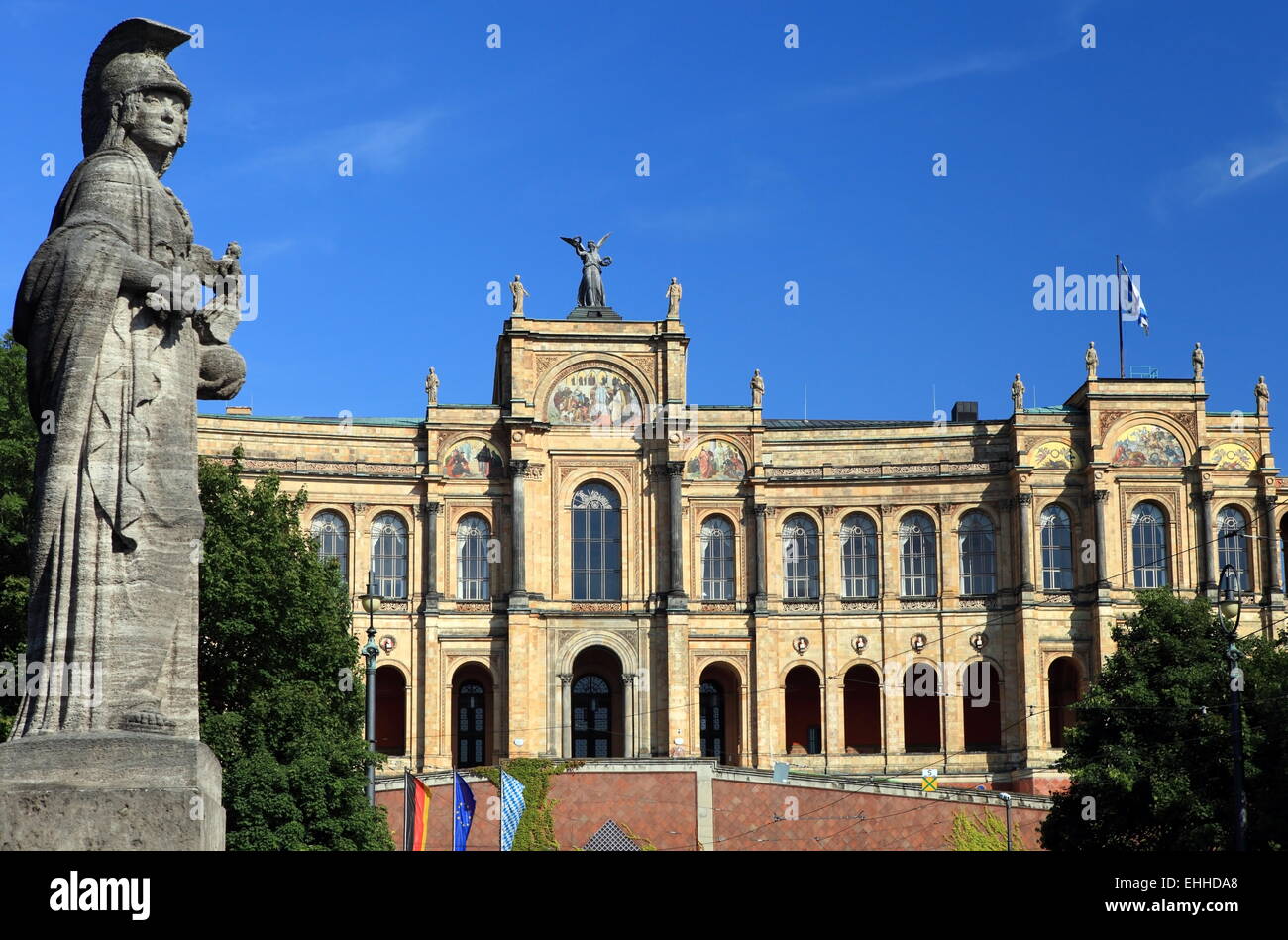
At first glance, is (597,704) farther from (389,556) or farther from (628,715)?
→ (389,556)

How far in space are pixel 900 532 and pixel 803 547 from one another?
392 cm

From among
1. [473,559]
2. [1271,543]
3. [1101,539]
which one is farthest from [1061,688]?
[473,559]

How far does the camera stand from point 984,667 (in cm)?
7281

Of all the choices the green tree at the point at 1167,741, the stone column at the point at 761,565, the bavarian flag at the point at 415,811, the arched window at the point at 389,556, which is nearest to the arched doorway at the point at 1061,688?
the stone column at the point at 761,565

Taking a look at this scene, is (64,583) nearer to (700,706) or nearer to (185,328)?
(185,328)

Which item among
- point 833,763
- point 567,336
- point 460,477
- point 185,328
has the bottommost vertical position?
point 833,763

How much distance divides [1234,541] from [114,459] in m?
68.7

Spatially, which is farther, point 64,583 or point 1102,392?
point 1102,392

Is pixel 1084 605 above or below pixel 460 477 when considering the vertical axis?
below

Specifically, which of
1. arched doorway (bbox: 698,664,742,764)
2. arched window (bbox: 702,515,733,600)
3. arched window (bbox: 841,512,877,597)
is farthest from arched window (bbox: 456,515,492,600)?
arched window (bbox: 841,512,877,597)

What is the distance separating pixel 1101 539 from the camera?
2842 inches
